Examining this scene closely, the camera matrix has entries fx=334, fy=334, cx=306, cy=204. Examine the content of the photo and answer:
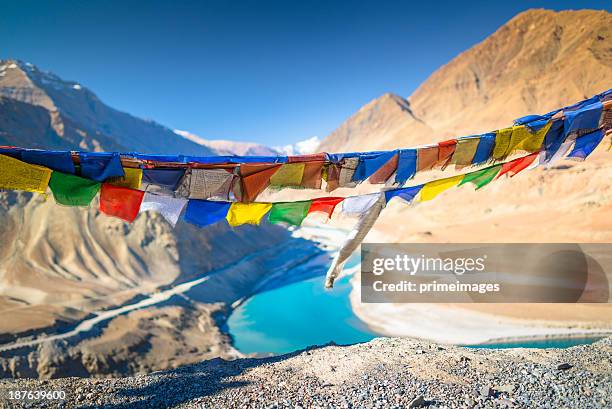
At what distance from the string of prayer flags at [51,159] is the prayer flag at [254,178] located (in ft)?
8.64

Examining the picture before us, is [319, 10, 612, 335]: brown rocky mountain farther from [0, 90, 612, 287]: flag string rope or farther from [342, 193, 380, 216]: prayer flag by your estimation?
[342, 193, 380, 216]: prayer flag

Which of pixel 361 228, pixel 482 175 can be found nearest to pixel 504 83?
pixel 482 175

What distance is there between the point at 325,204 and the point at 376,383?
3546 mm

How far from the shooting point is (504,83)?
9369cm

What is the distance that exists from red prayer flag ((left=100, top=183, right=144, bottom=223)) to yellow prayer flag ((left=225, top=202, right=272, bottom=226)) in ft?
4.92

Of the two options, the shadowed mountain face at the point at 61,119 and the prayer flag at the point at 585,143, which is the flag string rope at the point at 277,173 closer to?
the prayer flag at the point at 585,143

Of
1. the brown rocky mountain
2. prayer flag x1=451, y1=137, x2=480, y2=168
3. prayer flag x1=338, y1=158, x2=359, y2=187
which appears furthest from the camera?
the brown rocky mountain

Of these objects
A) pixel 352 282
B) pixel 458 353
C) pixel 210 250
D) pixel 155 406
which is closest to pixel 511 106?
pixel 352 282

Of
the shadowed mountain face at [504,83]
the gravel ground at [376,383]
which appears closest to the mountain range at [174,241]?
the shadowed mountain face at [504,83]

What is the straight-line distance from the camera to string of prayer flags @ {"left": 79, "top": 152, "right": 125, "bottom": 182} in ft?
17.2

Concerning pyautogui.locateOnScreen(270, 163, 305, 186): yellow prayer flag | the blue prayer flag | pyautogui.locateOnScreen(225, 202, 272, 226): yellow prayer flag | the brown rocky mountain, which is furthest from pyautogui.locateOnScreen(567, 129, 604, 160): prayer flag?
the brown rocky mountain

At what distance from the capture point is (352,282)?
3281 cm

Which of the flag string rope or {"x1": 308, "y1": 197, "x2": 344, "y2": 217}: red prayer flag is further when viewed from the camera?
{"x1": 308, "y1": 197, "x2": 344, "y2": 217}: red prayer flag

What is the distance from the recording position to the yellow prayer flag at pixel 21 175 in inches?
188
